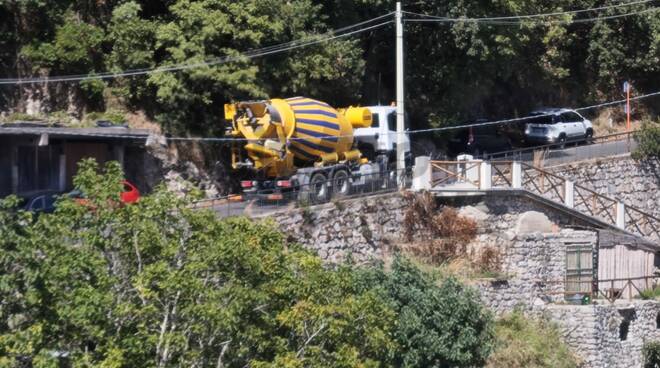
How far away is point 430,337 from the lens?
26.6 meters

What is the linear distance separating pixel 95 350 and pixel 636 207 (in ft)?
87.9

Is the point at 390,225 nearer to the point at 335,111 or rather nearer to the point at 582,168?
the point at 335,111

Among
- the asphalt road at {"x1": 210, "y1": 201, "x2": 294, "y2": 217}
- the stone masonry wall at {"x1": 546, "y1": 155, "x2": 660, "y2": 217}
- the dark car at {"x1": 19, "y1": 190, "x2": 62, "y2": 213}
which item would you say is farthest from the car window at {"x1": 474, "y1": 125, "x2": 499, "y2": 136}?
the dark car at {"x1": 19, "y1": 190, "x2": 62, "y2": 213}

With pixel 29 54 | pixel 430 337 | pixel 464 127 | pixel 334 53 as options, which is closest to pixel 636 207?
pixel 464 127

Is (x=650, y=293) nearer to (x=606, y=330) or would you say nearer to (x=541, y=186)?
(x=606, y=330)

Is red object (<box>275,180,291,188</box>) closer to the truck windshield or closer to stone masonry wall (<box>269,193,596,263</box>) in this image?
stone masonry wall (<box>269,193,596,263</box>)

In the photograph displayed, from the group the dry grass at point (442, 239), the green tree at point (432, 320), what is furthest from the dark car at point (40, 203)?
the dry grass at point (442, 239)

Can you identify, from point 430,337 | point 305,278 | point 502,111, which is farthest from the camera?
point 502,111

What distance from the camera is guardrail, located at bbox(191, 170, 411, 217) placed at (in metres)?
30.9

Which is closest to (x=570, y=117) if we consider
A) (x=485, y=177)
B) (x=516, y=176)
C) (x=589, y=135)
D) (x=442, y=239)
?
(x=589, y=135)

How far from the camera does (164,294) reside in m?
19.1

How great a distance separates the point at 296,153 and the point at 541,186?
26.1 feet

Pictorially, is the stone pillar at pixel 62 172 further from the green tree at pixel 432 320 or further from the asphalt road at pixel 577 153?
the asphalt road at pixel 577 153

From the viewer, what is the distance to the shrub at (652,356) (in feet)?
107
